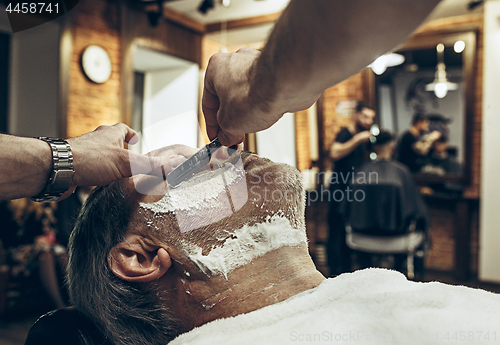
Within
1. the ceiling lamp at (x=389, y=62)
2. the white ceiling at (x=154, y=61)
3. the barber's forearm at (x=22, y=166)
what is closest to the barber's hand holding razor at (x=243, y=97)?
the barber's forearm at (x=22, y=166)

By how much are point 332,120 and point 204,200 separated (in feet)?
16.3

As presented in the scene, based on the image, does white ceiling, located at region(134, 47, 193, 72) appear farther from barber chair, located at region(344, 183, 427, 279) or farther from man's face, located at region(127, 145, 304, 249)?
man's face, located at region(127, 145, 304, 249)

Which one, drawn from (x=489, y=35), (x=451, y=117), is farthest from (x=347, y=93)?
(x=489, y=35)

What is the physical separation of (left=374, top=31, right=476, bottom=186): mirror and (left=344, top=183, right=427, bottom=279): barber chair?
165 centimetres

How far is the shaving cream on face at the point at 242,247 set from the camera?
1011mm

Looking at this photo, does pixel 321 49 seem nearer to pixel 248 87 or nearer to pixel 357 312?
pixel 248 87

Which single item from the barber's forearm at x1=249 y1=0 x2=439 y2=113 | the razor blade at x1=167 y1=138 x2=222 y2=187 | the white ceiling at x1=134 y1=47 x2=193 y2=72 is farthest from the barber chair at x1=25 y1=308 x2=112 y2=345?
the white ceiling at x1=134 y1=47 x2=193 y2=72

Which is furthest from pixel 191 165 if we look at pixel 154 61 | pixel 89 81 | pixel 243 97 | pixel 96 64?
pixel 154 61

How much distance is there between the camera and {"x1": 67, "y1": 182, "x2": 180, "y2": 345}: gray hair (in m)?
1.08

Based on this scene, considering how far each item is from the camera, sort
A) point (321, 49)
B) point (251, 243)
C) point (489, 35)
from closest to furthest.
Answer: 1. point (321, 49)
2. point (251, 243)
3. point (489, 35)

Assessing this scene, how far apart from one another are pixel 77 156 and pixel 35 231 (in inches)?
122

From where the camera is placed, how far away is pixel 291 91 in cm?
65

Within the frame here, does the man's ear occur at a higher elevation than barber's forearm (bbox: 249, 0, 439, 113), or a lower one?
lower

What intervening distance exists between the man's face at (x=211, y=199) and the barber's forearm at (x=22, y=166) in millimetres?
243
